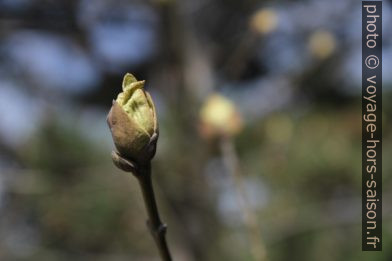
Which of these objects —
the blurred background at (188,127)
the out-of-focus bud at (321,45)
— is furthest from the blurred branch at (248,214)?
the out-of-focus bud at (321,45)

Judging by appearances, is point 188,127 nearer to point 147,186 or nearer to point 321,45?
point 321,45

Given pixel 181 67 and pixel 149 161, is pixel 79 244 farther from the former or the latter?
pixel 149 161

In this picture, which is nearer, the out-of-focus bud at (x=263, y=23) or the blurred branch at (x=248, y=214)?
the blurred branch at (x=248, y=214)

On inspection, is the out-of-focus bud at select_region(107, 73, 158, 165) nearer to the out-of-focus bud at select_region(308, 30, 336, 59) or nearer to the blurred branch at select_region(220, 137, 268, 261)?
the blurred branch at select_region(220, 137, 268, 261)

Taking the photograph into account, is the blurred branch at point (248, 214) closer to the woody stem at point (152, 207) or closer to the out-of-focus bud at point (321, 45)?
the woody stem at point (152, 207)

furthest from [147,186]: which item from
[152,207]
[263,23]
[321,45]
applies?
[321,45]
